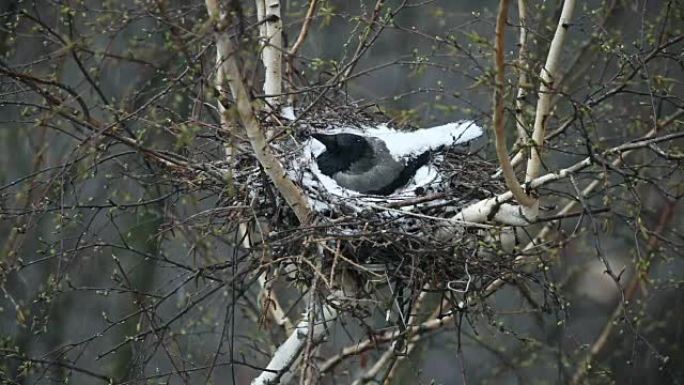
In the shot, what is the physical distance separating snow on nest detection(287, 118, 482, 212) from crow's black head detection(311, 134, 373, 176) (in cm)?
8

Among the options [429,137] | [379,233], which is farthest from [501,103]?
[429,137]

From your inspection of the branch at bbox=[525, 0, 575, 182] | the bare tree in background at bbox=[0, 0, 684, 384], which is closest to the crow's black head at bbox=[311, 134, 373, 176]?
the bare tree in background at bbox=[0, 0, 684, 384]

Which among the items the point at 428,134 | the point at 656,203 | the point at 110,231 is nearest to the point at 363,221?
the point at 428,134

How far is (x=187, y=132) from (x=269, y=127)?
6.83 ft

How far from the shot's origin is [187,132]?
12.3 ft

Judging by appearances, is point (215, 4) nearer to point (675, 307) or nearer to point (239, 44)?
point (239, 44)

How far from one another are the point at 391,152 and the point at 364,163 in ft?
0.58

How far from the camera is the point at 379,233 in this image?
16.4ft

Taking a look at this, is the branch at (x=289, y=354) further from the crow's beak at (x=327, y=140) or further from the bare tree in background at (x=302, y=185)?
the crow's beak at (x=327, y=140)

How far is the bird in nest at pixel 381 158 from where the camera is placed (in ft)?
19.9

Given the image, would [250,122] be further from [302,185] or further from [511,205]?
[511,205]

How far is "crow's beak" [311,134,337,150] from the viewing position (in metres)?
6.13

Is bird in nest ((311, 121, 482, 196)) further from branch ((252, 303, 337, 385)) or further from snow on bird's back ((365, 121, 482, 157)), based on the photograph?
branch ((252, 303, 337, 385))

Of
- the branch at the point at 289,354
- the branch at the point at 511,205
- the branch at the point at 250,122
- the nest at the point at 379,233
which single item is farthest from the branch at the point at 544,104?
the branch at the point at 289,354
